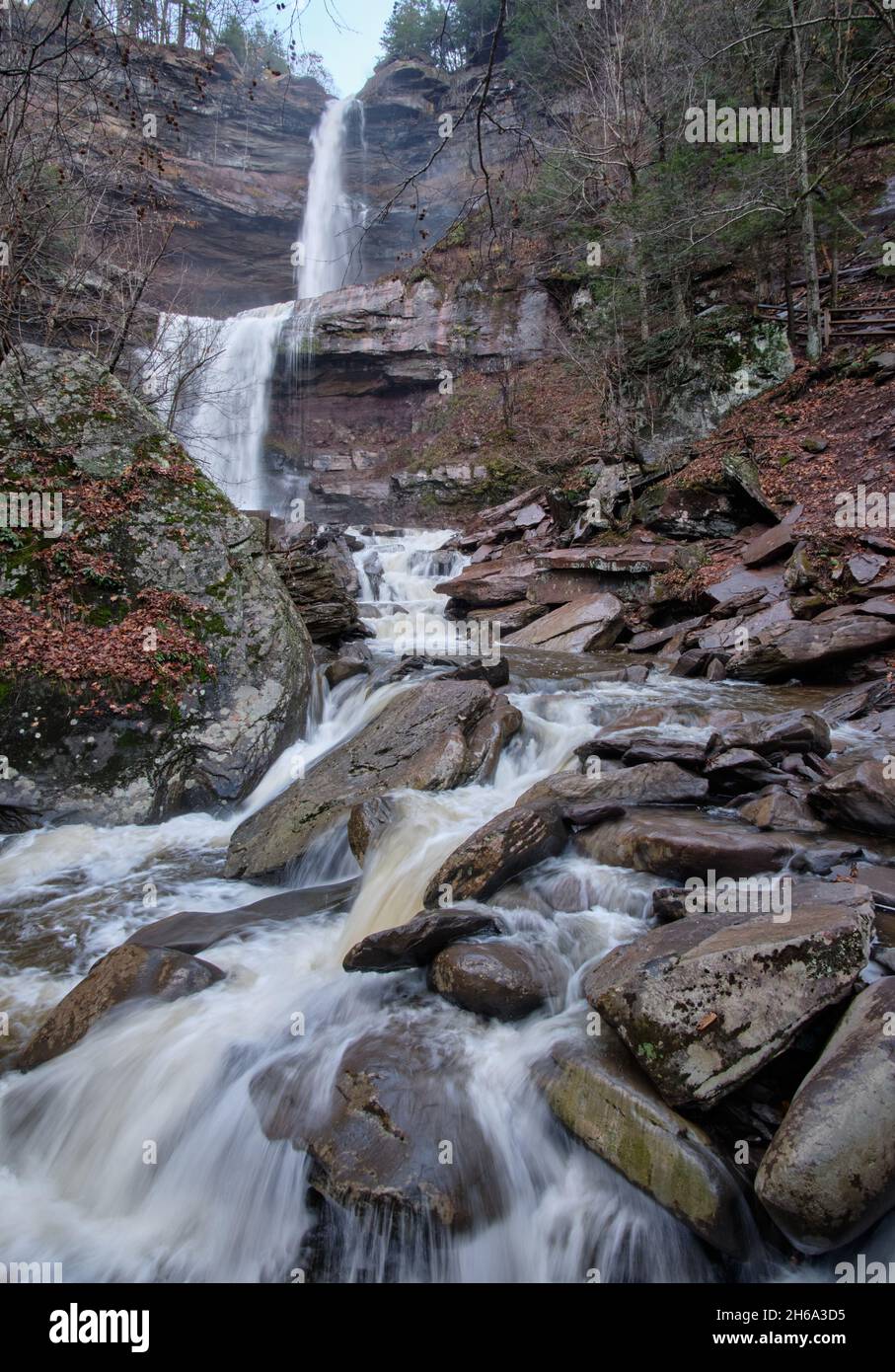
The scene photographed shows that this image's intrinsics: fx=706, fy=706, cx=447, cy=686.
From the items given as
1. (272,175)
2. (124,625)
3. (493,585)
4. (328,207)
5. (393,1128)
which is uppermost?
(272,175)

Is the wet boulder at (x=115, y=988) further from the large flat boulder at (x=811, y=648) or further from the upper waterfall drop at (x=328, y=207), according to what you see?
the upper waterfall drop at (x=328, y=207)

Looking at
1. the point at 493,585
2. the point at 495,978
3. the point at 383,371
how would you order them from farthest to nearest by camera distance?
the point at 383,371, the point at 493,585, the point at 495,978

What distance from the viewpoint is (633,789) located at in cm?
532

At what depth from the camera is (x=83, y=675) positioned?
7039 millimetres

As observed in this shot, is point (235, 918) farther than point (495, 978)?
Yes

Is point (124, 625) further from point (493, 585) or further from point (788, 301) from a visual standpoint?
point (788, 301)

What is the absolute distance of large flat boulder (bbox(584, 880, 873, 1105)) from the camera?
2.80m

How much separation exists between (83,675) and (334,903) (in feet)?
12.2

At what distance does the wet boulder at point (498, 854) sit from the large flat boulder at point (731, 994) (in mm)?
1368

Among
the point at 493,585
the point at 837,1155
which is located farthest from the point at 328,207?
the point at 837,1155

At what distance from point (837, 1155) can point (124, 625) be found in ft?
23.9

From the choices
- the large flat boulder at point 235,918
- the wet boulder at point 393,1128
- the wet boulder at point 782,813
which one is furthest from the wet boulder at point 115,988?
the wet boulder at point 782,813
